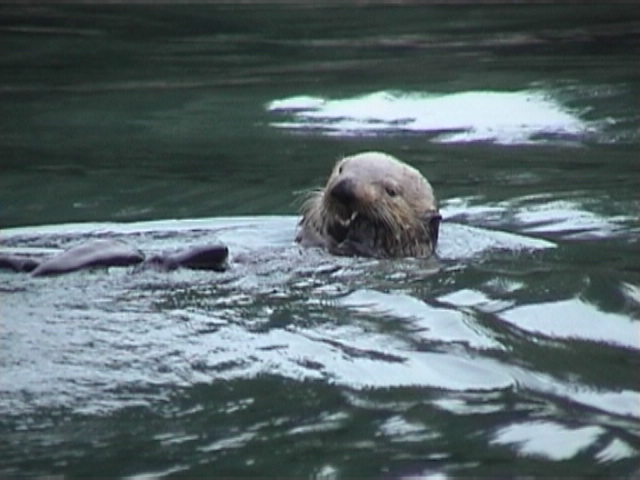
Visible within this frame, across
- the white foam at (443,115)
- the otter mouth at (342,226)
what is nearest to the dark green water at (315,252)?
the white foam at (443,115)

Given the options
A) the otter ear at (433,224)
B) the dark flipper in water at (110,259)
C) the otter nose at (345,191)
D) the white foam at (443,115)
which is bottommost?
the white foam at (443,115)

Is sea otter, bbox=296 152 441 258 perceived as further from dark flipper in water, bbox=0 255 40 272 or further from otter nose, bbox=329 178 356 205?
dark flipper in water, bbox=0 255 40 272

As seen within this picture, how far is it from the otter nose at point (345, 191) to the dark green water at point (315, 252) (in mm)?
264

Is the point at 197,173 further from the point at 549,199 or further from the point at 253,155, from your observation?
the point at 549,199

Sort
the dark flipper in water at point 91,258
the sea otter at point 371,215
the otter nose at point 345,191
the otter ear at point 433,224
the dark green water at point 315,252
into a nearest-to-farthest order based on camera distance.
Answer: the dark green water at point 315,252, the dark flipper in water at point 91,258, the otter nose at point 345,191, the sea otter at point 371,215, the otter ear at point 433,224

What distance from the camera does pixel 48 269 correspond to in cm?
600

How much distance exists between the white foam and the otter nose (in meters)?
2.86

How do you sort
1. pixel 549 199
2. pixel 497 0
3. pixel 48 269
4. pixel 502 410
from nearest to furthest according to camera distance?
pixel 502 410, pixel 48 269, pixel 549 199, pixel 497 0

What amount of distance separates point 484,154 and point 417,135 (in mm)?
603

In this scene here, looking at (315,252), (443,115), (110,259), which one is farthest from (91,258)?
(443,115)

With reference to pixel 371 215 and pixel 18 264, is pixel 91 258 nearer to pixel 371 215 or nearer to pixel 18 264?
pixel 18 264

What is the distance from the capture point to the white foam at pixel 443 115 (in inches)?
→ 384

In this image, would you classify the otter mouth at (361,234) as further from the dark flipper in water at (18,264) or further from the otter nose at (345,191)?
the dark flipper in water at (18,264)

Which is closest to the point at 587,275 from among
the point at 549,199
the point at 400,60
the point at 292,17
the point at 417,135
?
the point at 549,199
